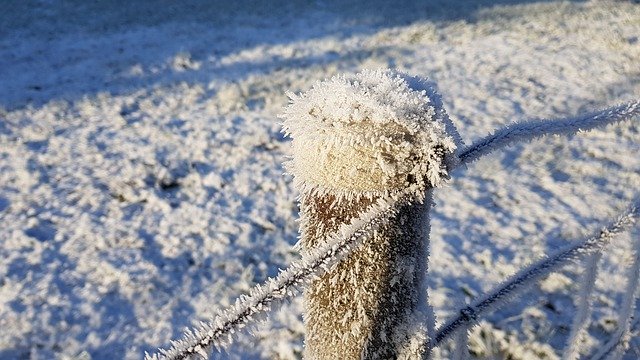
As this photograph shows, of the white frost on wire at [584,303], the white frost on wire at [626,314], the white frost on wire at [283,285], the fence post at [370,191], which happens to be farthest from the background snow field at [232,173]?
the white frost on wire at [283,285]

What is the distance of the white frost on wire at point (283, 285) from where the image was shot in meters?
1.11

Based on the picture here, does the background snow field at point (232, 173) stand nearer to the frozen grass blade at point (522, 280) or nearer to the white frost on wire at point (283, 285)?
the frozen grass blade at point (522, 280)

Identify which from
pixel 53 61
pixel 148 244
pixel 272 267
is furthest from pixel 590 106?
pixel 53 61

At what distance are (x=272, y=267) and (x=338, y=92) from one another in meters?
2.92

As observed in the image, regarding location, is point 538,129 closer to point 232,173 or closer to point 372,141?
point 372,141

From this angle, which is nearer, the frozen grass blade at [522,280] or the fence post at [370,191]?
the fence post at [370,191]

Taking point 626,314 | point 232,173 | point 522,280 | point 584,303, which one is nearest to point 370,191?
point 522,280

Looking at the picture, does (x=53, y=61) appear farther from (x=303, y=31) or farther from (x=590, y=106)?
(x=590, y=106)

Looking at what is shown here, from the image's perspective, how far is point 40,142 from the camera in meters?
5.80

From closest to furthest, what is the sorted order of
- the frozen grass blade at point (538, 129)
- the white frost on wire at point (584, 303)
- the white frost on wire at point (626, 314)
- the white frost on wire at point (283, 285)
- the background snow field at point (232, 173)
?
the white frost on wire at point (283, 285) → the frozen grass blade at point (538, 129) → the white frost on wire at point (584, 303) → the white frost on wire at point (626, 314) → the background snow field at point (232, 173)

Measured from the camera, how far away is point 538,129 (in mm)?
1600

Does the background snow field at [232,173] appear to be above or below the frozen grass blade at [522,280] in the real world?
below

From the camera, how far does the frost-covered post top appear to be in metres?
1.18

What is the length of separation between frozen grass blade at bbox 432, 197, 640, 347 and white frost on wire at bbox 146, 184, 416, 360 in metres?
0.43
